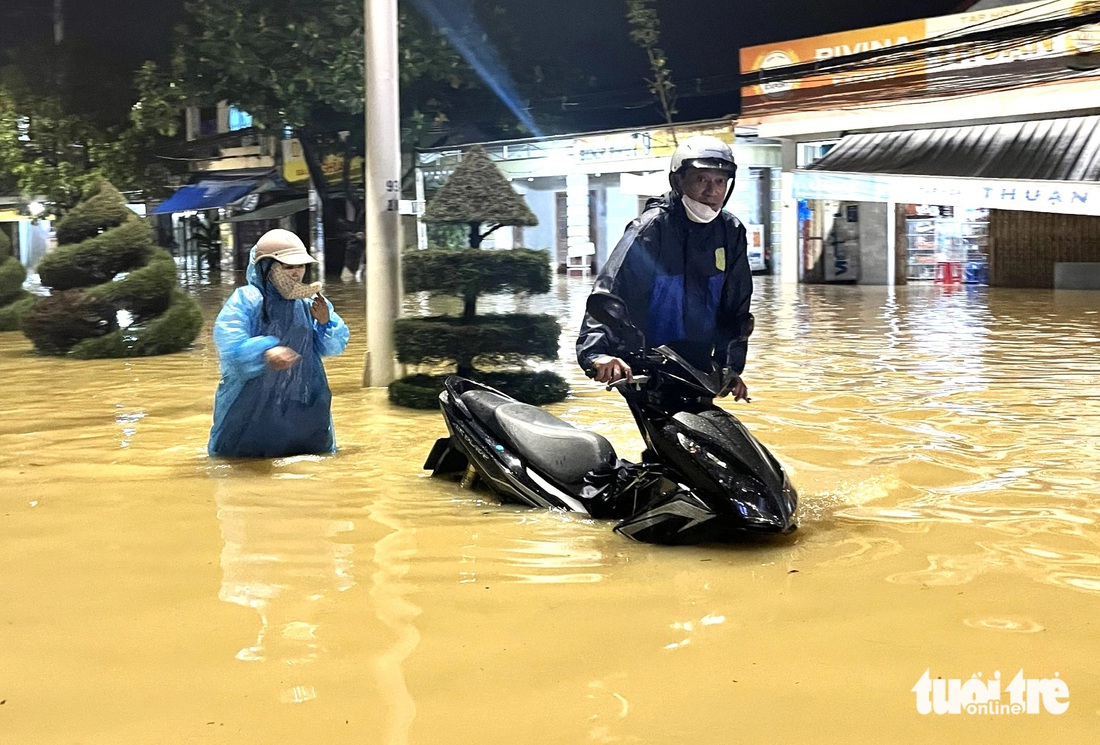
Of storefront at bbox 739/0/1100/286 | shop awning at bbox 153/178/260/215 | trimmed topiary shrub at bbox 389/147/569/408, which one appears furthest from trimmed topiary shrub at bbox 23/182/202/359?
shop awning at bbox 153/178/260/215

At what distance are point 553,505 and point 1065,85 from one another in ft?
64.7

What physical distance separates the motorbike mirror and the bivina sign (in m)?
1.80

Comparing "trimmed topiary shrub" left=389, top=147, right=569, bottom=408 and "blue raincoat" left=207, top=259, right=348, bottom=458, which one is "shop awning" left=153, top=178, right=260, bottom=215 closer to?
"trimmed topiary shrub" left=389, top=147, right=569, bottom=408

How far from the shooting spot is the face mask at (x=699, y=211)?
4.30 metres

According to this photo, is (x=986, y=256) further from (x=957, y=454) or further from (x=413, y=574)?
(x=413, y=574)

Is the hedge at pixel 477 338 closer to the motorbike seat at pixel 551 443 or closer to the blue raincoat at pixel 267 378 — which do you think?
the blue raincoat at pixel 267 378

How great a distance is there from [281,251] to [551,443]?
1.97m

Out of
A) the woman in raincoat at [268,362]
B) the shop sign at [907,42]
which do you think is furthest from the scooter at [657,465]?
the shop sign at [907,42]

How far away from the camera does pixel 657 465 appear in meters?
4.21

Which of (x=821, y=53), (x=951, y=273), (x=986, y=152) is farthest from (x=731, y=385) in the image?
(x=951, y=273)

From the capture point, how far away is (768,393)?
28.7 feet

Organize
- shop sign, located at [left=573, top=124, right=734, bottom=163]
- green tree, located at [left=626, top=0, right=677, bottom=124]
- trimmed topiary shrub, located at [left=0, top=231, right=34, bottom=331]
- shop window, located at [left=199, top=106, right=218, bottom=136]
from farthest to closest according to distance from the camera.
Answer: shop window, located at [left=199, top=106, right=218, bottom=136] → green tree, located at [left=626, top=0, right=677, bottom=124] → shop sign, located at [left=573, top=124, right=734, bottom=163] → trimmed topiary shrub, located at [left=0, top=231, right=34, bottom=331]

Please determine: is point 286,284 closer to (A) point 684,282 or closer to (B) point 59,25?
(A) point 684,282

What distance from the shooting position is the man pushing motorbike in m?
4.30
